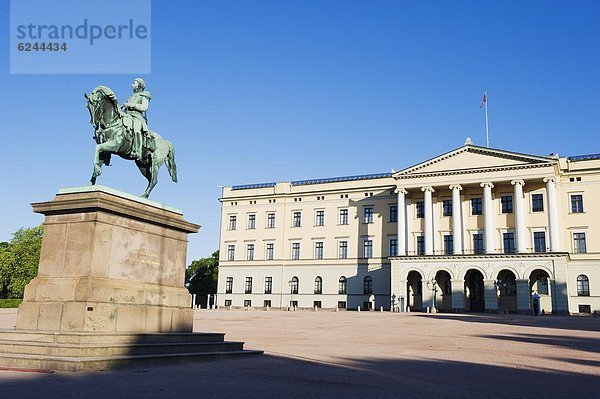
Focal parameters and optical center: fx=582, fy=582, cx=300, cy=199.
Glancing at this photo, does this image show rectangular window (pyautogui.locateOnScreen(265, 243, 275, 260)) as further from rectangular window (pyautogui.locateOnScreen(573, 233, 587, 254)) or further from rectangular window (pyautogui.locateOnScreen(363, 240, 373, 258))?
rectangular window (pyautogui.locateOnScreen(573, 233, 587, 254))

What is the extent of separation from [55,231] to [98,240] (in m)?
1.06

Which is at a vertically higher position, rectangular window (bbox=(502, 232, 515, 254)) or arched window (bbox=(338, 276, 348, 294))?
rectangular window (bbox=(502, 232, 515, 254))

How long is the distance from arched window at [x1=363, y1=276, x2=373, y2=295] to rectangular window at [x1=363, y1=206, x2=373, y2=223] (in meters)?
6.43

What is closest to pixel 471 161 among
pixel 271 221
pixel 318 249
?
pixel 318 249

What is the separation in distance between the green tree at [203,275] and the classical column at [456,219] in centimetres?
4076

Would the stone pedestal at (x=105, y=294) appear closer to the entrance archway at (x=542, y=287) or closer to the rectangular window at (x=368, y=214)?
the entrance archway at (x=542, y=287)

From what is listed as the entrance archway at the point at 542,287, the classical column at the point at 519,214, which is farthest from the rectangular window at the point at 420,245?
the entrance archway at the point at 542,287

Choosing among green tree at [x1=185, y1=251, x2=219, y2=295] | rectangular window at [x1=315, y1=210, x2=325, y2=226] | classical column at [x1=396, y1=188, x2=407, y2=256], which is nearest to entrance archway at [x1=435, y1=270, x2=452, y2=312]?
classical column at [x1=396, y1=188, x2=407, y2=256]

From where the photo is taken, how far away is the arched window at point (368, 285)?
63.8 meters

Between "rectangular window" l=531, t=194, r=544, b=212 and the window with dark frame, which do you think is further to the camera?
the window with dark frame

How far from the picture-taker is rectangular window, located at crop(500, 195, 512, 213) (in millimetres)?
57812

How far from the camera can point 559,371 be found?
11859 mm

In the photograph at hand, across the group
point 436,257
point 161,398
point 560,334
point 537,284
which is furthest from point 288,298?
point 161,398

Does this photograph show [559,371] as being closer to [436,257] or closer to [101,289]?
[101,289]
